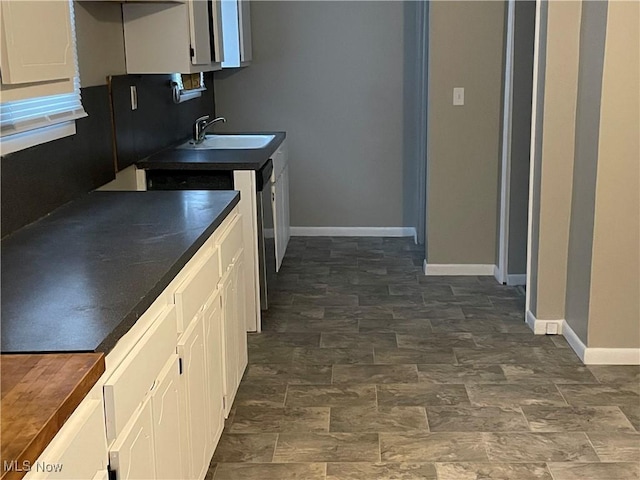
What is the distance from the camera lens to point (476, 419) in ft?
9.43

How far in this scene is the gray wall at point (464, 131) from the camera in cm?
443

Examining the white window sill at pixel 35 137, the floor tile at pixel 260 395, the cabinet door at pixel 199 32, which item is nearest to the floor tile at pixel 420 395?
the floor tile at pixel 260 395

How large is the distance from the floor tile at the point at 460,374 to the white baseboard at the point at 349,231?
8.43ft

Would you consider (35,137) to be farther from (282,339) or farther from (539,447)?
(539,447)

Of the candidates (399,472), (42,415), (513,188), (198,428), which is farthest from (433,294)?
(42,415)

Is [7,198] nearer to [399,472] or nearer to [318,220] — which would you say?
[399,472]

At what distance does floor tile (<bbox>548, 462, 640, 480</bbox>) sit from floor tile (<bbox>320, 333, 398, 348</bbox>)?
3.97 ft

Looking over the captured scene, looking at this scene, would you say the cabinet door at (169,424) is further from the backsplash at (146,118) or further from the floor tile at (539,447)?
the backsplash at (146,118)

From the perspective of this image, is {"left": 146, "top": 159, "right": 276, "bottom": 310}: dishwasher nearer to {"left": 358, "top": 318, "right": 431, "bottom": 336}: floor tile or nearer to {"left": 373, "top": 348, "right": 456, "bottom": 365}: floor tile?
{"left": 358, "top": 318, "right": 431, "bottom": 336}: floor tile

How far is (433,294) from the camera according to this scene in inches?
173

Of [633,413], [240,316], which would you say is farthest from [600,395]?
[240,316]

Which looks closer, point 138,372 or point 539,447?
point 138,372

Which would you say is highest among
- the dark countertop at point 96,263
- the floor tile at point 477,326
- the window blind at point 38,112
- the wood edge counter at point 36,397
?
the window blind at point 38,112

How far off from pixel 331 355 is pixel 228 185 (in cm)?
97
